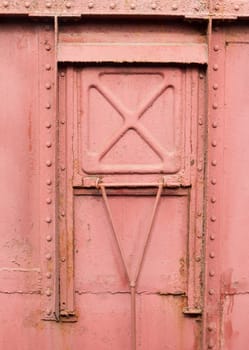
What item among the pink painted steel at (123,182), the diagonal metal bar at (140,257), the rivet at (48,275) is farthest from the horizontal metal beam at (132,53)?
the rivet at (48,275)

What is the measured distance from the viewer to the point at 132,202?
129 inches

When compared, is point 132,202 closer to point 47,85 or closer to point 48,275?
point 48,275

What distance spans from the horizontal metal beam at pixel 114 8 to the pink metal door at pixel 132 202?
1.07 feet

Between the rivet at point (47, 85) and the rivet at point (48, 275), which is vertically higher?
the rivet at point (47, 85)

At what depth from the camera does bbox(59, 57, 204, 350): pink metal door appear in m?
3.21

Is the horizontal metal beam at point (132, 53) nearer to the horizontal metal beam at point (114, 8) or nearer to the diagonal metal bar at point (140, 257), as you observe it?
the horizontal metal beam at point (114, 8)

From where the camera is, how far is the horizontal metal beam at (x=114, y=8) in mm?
3092

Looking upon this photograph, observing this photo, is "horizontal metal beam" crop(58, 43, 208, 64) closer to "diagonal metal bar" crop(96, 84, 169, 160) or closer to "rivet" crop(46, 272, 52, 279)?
"diagonal metal bar" crop(96, 84, 169, 160)

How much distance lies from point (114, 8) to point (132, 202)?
3.86ft

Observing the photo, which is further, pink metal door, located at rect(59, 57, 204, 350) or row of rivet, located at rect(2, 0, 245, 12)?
pink metal door, located at rect(59, 57, 204, 350)

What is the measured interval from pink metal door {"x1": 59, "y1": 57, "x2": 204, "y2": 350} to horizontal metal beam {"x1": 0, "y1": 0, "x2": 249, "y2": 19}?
1.07 ft

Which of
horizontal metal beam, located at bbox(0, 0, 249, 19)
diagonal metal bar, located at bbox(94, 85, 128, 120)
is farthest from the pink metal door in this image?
horizontal metal beam, located at bbox(0, 0, 249, 19)

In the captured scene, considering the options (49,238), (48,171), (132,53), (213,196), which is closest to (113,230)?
(49,238)

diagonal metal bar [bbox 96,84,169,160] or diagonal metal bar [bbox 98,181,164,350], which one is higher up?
diagonal metal bar [bbox 96,84,169,160]
